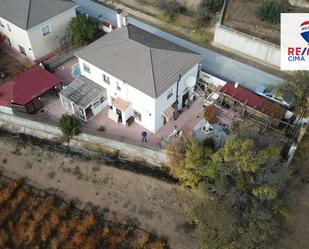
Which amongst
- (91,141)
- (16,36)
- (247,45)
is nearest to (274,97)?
(247,45)

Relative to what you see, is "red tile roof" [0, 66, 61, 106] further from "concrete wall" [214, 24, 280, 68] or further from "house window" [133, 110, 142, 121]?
"concrete wall" [214, 24, 280, 68]

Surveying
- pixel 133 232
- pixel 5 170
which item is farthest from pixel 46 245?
pixel 5 170

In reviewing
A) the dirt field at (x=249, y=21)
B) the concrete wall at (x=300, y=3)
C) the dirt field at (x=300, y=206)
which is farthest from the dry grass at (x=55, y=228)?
the concrete wall at (x=300, y=3)

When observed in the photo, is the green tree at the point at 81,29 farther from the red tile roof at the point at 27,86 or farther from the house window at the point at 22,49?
the red tile roof at the point at 27,86

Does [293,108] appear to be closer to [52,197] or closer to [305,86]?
[305,86]

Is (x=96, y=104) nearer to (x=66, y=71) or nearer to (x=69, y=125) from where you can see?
(x=69, y=125)

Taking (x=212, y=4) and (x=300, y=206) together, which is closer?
(x=300, y=206)

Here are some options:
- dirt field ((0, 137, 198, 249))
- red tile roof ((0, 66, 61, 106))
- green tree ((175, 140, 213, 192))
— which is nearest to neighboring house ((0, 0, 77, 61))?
red tile roof ((0, 66, 61, 106))
